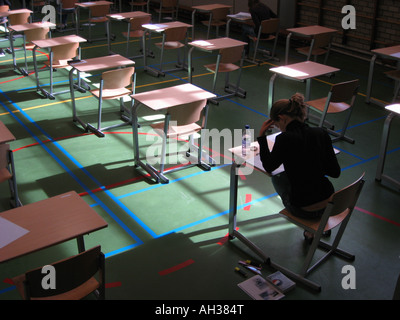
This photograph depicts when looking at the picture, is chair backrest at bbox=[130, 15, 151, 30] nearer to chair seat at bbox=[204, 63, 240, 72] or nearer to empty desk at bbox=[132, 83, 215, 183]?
chair seat at bbox=[204, 63, 240, 72]

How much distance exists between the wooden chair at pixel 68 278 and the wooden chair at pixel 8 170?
1.58 meters

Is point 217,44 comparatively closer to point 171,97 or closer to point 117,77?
point 117,77

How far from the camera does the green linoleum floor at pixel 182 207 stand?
11.6ft

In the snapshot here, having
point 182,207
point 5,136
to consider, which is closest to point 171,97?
point 182,207

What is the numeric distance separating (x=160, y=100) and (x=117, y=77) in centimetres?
110

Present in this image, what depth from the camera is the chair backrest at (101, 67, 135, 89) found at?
222 inches

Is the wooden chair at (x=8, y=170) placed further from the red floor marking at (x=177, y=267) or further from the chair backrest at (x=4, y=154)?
the red floor marking at (x=177, y=267)

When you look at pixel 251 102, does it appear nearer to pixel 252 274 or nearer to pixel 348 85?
pixel 348 85

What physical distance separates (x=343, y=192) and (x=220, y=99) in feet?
13.9

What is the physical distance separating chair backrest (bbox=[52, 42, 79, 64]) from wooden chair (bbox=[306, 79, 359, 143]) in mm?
3576

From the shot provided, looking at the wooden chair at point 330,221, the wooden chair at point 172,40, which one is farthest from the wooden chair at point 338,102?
the wooden chair at point 172,40

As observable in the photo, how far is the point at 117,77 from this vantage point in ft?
18.8

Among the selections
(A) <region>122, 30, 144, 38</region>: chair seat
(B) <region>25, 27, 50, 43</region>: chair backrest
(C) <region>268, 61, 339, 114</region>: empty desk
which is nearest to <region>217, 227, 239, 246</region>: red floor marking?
(C) <region>268, 61, 339, 114</region>: empty desk
